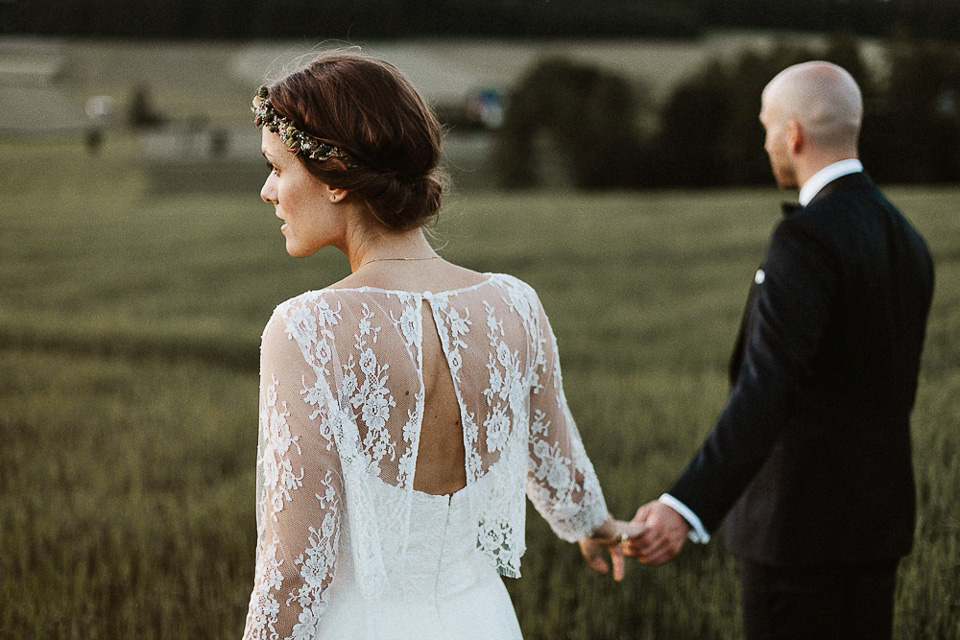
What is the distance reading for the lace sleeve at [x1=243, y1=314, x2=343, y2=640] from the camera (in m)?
Result: 1.41

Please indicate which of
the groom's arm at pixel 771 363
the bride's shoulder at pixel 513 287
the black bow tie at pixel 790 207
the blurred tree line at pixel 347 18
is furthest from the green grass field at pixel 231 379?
the blurred tree line at pixel 347 18

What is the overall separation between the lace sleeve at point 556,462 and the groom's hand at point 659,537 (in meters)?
0.17

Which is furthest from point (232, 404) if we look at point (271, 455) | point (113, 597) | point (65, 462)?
point (271, 455)

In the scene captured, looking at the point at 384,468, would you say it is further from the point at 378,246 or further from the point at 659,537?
the point at 659,537

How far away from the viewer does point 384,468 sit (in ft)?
4.95

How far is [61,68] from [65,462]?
14.9 feet

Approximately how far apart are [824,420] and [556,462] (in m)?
0.69

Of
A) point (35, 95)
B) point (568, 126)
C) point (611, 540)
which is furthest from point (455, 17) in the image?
point (611, 540)

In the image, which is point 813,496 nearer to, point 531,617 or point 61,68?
point 531,617

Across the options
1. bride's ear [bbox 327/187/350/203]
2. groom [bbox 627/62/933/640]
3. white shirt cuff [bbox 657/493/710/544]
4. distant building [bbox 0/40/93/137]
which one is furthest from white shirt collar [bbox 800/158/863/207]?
distant building [bbox 0/40/93/137]

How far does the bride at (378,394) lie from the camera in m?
1.43

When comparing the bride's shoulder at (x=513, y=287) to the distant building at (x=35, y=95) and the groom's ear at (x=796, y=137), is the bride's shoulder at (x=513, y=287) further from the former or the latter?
the distant building at (x=35, y=95)

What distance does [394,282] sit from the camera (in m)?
1.50

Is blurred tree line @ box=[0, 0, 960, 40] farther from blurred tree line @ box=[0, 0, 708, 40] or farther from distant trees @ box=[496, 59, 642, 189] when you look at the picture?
distant trees @ box=[496, 59, 642, 189]
